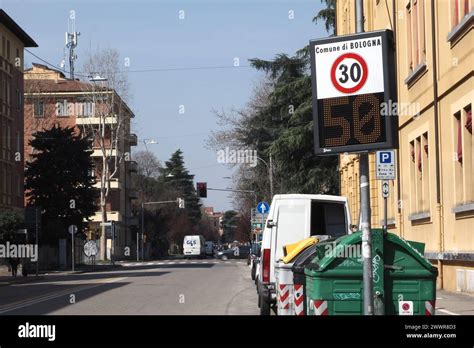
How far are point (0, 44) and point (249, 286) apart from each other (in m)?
33.0

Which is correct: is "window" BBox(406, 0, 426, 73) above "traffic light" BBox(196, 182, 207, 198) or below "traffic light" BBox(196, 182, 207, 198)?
above

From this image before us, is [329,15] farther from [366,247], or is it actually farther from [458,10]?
[366,247]

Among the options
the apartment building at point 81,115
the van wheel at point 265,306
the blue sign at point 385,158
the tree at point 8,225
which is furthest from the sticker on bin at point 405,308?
the apartment building at point 81,115

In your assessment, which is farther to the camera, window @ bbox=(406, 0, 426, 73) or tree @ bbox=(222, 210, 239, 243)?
tree @ bbox=(222, 210, 239, 243)

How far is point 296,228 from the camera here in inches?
603

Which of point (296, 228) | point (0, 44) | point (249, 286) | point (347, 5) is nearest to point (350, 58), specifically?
point (296, 228)

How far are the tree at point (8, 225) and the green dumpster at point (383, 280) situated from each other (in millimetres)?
34434

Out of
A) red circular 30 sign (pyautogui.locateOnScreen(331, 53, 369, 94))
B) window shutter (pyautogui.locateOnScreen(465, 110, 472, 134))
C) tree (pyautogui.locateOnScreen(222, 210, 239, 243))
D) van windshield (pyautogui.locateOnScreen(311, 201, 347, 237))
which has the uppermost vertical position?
window shutter (pyautogui.locateOnScreen(465, 110, 472, 134))

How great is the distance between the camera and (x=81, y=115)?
228 ft

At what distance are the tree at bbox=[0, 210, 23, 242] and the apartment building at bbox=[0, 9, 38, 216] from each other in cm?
1074

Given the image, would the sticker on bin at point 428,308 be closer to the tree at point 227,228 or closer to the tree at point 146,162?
the tree at point 146,162

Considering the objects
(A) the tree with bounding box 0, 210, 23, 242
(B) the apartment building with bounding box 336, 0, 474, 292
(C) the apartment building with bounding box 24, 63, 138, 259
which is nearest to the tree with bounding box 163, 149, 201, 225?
(C) the apartment building with bounding box 24, 63, 138, 259

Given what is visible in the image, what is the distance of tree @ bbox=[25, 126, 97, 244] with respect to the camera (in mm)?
51969

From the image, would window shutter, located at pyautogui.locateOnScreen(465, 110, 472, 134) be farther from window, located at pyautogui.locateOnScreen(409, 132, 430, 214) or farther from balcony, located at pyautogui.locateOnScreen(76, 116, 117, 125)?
balcony, located at pyautogui.locateOnScreen(76, 116, 117, 125)
